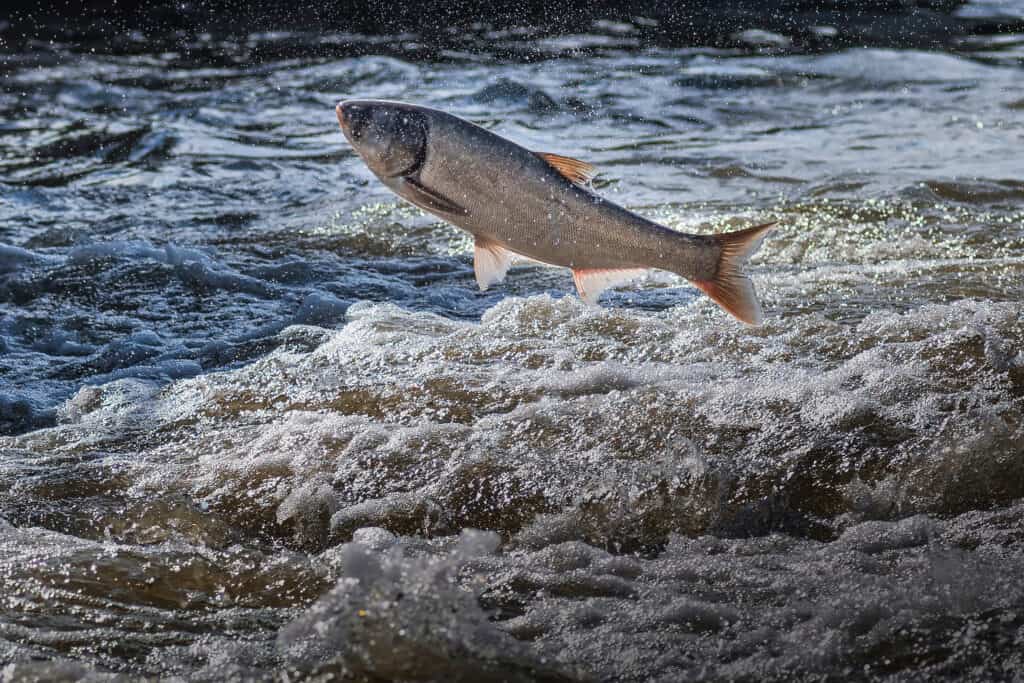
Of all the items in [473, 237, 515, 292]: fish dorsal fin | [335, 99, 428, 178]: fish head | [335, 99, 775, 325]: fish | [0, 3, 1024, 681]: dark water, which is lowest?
[0, 3, 1024, 681]: dark water

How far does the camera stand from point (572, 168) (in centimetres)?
268

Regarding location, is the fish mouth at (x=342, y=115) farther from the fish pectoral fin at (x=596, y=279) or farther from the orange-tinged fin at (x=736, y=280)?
the orange-tinged fin at (x=736, y=280)

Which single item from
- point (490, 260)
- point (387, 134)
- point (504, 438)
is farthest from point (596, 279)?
point (504, 438)

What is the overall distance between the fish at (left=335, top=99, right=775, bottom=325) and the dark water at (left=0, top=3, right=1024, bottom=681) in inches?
26.4

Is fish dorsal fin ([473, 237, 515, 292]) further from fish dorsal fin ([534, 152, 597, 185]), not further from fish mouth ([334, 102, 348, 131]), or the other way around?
fish mouth ([334, 102, 348, 131])

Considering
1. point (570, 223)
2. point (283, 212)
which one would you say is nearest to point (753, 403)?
point (570, 223)

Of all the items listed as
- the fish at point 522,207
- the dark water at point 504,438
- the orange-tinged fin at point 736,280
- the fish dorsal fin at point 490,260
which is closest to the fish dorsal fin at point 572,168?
the fish at point 522,207

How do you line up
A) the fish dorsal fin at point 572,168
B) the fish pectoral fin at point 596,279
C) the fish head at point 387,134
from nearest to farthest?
the fish head at point 387,134
the fish dorsal fin at point 572,168
the fish pectoral fin at point 596,279

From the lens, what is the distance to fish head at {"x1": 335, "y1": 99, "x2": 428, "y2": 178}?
8.21 ft

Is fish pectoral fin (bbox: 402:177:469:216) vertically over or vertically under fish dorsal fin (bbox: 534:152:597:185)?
under

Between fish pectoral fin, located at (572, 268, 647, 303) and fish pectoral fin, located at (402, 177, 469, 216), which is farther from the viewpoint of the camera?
fish pectoral fin, located at (572, 268, 647, 303)

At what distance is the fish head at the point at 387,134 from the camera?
250 cm

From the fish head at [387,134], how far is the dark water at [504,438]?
2.73ft

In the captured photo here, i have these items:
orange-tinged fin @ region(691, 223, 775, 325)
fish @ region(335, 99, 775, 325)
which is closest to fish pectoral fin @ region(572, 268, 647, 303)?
fish @ region(335, 99, 775, 325)
